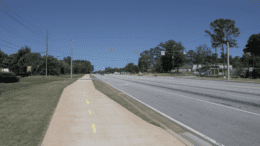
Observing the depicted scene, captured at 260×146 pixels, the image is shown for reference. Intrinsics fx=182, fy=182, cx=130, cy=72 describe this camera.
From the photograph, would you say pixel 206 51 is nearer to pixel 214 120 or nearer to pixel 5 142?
pixel 214 120

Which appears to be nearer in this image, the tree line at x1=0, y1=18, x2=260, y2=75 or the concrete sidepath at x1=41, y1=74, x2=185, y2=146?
the concrete sidepath at x1=41, y1=74, x2=185, y2=146

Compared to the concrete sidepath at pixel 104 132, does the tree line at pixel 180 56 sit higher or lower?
higher

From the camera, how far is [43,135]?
4746 millimetres

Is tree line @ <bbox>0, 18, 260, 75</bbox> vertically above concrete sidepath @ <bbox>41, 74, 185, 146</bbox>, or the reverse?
tree line @ <bbox>0, 18, 260, 75</bbox>

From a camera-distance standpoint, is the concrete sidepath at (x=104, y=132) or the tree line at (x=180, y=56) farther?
the tree line at (x=180, y=56)

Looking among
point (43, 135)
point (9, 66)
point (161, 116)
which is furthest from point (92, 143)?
point (9, 66)

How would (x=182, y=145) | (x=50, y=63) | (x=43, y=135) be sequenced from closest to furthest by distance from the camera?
(x=182, y=145)
(x=43, y=135)
(x=50, y=63)

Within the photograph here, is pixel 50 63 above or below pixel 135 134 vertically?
above

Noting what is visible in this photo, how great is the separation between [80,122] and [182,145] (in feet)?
11.1

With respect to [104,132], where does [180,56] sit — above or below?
above

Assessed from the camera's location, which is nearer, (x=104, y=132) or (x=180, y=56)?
(x=104, y=132)

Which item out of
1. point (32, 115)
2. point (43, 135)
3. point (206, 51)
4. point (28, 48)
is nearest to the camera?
point (43, 135)

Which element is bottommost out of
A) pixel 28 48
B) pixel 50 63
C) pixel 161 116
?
pixel 161 116

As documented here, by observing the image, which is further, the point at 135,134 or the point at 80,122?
the point at 80,122
